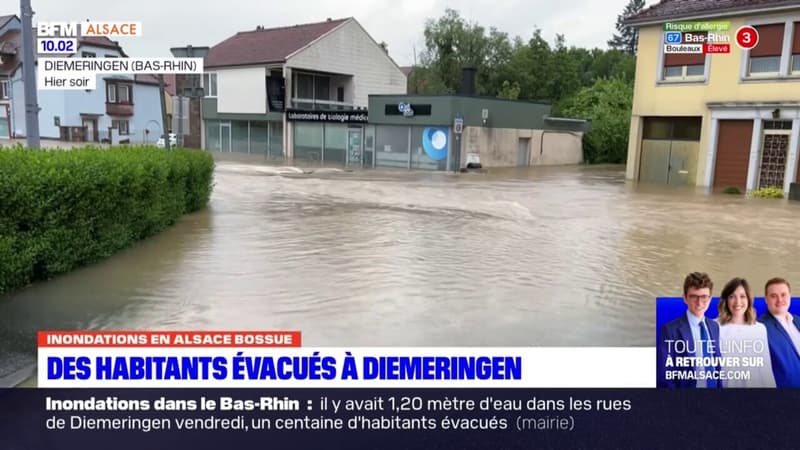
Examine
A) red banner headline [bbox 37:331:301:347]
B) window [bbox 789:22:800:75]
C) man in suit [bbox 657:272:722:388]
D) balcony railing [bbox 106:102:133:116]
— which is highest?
window [bbox 789:22:800:75]

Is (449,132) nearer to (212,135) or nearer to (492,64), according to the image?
(212,135)

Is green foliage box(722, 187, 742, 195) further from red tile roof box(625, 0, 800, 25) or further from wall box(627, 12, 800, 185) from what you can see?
red tile roof box(625, 0, 800, 25)

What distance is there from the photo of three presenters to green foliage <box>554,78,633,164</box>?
39.3 meters

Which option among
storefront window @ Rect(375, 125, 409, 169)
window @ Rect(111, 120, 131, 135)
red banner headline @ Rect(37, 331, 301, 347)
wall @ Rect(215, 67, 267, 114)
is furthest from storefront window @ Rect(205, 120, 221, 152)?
red banner headline @ Rect(37, 331, 301, 347)

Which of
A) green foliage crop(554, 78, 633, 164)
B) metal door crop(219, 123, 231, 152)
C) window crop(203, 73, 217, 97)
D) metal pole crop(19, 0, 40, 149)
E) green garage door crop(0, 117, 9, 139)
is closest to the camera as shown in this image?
metal pole crop(19, 0, 40, 149)

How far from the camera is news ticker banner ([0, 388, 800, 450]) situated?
405 centimetres

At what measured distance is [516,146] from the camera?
3597 cm

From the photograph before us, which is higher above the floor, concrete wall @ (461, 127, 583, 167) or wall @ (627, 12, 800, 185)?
wall @ (627, 12, 800, 185)

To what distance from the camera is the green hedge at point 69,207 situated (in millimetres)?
6797

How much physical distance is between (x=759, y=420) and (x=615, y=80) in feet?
163

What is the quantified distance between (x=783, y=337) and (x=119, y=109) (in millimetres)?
54790

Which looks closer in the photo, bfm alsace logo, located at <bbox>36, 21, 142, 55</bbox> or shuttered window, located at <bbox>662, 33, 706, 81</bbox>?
bfm alsace logo, located at <bbox>36, 21, 142, 55</bbox>

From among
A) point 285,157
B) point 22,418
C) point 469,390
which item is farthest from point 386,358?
point 285,157

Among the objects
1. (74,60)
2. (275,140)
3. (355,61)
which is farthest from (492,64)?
(74,60)
